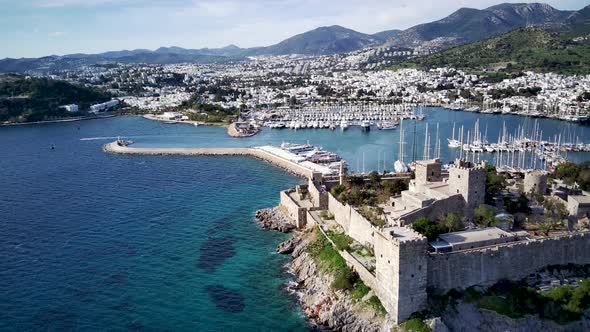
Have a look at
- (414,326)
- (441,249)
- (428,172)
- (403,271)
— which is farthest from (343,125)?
(414,326)

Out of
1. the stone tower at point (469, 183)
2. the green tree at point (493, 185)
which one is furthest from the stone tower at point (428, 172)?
the stone tower at point (469, 183)

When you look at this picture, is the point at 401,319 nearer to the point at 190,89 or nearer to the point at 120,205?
the point at 120,205

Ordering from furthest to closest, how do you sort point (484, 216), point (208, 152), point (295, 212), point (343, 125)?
point (343, 125), point (208, 152), point (295, 212), point (484, 216)

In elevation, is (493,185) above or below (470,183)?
below

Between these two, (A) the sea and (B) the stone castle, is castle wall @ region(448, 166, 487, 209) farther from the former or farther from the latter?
(A) the sea

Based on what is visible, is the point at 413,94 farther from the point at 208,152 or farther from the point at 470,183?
the point at 470,183

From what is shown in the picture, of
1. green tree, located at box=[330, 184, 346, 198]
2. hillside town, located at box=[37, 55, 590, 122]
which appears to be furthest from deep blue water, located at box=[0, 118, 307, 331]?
hillside town, located at box=[37, 55, 590, 122]

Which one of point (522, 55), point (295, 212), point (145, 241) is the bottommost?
point (145, 241)
